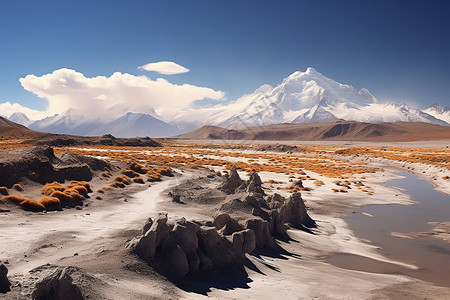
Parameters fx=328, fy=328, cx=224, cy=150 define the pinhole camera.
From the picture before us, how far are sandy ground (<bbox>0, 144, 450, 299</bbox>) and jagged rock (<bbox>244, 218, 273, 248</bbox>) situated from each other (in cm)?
80

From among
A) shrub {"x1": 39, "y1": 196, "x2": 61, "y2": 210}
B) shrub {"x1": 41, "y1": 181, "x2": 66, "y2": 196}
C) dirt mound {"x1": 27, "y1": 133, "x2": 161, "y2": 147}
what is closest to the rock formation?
shrub {"x1": 39, "y1": 196, "x2": 61, "y2": 210}

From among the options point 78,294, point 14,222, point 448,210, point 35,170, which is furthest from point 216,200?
point 448,210

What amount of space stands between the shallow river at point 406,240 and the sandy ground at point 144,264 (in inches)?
29.0

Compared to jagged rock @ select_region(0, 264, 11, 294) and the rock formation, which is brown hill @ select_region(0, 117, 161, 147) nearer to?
the rock formation

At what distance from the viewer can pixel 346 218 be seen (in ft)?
89.7

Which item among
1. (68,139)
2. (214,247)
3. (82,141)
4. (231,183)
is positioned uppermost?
(68,139)

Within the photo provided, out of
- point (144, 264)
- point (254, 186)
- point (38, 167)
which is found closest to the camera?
point (144, 264)

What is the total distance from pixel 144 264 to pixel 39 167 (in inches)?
876

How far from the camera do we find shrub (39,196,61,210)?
21406 millimetres

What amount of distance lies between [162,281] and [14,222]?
36.0 feet

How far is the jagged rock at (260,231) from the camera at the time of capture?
1733cm

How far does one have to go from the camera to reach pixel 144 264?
38.8 feet

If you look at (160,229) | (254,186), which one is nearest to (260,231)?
(160,229)

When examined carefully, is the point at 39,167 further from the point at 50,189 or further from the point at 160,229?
the point at 160,229
